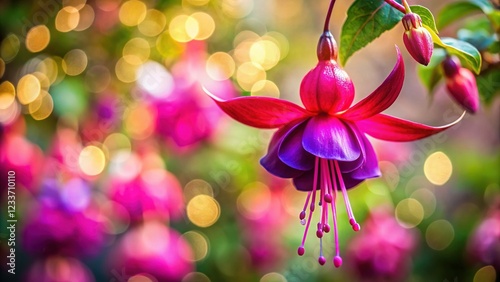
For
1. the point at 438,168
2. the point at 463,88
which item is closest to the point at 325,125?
the point at 463,88

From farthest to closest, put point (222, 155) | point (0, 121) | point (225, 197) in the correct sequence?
point (225, 197) → point (222, 155) → point (0, 121)

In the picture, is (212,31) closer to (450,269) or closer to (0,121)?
(0,121)

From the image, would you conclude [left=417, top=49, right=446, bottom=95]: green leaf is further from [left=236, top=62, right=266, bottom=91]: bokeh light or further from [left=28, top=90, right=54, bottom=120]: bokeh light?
[left=28, top=90, right=54, bottom=120]: bokeh light

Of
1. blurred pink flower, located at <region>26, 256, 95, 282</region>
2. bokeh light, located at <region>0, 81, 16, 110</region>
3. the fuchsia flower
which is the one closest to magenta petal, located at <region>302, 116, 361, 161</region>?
the fuchsia flower

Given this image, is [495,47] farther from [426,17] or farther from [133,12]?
[133,12]

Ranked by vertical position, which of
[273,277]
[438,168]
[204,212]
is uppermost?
[438,168]

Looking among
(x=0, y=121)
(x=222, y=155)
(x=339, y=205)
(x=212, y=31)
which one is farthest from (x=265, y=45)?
(x=0, y=121)

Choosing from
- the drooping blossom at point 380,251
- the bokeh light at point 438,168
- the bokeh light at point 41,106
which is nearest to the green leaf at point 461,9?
the drooping blossom at point 380,251
